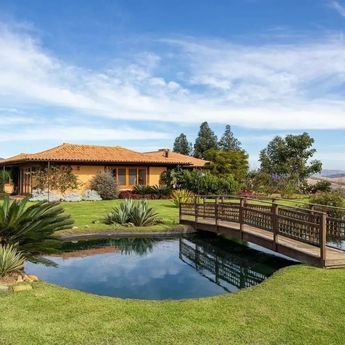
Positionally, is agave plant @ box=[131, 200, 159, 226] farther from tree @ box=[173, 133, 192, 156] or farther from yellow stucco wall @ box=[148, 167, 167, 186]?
tree @ box=[173, 133, 192, 156]

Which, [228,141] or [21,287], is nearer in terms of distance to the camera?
[21,287]

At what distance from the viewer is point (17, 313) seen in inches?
249

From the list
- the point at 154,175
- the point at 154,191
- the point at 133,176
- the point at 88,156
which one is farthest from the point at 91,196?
the point at 154,175

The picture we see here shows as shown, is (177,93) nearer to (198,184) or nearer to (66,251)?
(198,184)

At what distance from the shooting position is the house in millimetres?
29578

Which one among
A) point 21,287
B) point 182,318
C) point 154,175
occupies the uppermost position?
point 154,175

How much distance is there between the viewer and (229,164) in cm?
3831

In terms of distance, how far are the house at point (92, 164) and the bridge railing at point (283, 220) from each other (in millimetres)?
15083

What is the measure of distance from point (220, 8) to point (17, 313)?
13.2 meters

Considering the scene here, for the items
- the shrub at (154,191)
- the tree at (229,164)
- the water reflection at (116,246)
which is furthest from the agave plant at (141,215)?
the tree at (229,164)

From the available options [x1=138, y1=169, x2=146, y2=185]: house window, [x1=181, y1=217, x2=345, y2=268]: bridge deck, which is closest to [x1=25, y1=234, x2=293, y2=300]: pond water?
[x1=181, y1=217, x2=345, y2=268]: bridge deck

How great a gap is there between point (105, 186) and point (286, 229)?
19475 millimetres

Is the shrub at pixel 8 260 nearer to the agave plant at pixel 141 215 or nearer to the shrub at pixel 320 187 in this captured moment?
the agave plant at pixel 141 215

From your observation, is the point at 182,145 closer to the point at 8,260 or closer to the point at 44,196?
the point at 44,196
